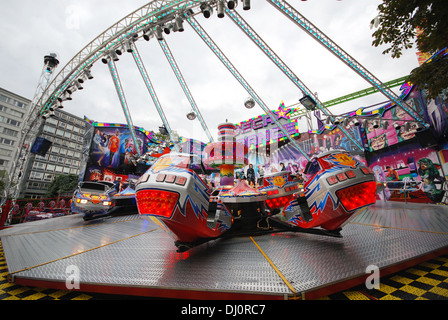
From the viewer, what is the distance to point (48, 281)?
5.65 ft

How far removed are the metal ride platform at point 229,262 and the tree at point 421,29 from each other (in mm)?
2442

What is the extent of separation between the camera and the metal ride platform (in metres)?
1.48

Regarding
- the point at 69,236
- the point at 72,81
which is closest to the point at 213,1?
the point at 69,236

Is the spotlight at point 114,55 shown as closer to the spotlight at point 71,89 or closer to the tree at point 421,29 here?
the spotlight at point 71,89

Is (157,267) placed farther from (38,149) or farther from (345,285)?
(38,149)

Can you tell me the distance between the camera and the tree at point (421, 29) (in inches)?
95.4

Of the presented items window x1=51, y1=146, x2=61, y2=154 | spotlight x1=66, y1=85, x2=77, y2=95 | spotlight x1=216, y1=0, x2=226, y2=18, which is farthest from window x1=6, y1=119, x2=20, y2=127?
spotlight x1=216, y1=0, x2=226, y2=18

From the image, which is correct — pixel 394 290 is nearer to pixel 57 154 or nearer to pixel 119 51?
pixel 119 51

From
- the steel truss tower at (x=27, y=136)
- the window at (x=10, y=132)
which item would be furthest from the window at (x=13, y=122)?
the steel truss tower at (x=27, y=136)

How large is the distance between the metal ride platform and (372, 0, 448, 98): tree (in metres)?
2.44

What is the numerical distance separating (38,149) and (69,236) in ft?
33.0

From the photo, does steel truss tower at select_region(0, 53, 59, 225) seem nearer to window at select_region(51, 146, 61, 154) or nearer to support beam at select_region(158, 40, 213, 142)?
support beam at select_region(158, 40, 213, 142)

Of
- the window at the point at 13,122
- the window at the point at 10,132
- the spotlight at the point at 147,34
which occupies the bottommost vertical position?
the spotlight at the point at 147,34

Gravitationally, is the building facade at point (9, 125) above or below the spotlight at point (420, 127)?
above
